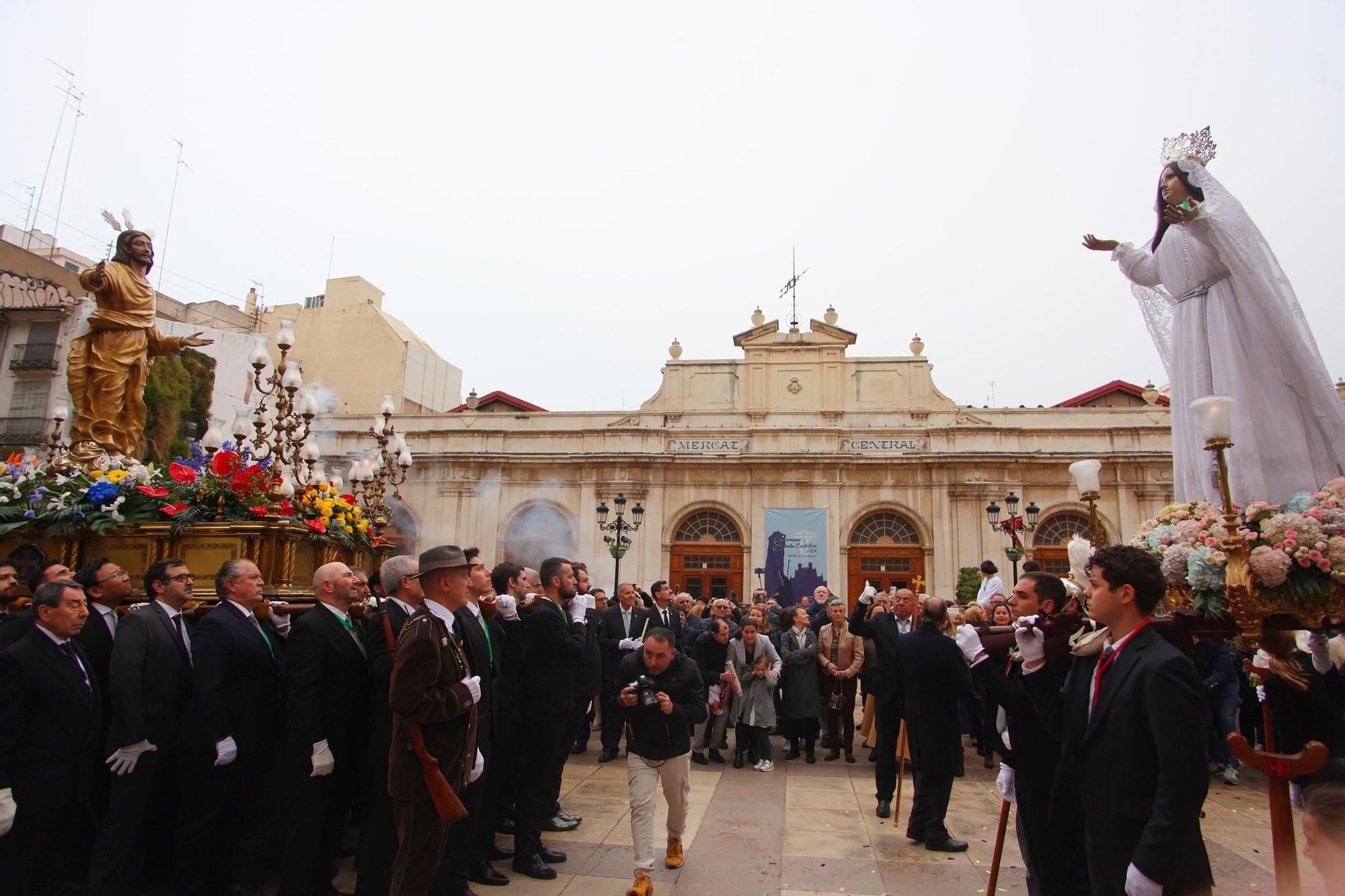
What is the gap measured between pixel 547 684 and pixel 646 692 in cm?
97

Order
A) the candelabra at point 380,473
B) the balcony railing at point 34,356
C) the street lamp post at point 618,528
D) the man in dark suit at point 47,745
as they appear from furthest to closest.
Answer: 1. the balcony railing at point 34,356
2. the street lamp post at point 618,528
3. the candelabra at point 380,473
4. the man in dark suit at point 47,745

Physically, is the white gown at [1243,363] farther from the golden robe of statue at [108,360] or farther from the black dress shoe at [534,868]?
the golden robe of statue at [108,360]

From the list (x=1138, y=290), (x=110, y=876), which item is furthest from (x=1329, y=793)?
(x=110, y=876)

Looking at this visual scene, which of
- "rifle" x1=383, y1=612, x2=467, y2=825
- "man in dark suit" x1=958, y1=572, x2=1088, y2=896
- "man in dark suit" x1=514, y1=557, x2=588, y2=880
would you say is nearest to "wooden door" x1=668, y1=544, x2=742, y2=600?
"man in dark suit" x1=514, y1=557, x2=588, y2=880

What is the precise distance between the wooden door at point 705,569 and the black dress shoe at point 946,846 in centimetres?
1937

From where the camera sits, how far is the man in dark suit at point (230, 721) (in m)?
4.97

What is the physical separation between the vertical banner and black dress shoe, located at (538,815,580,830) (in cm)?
1868

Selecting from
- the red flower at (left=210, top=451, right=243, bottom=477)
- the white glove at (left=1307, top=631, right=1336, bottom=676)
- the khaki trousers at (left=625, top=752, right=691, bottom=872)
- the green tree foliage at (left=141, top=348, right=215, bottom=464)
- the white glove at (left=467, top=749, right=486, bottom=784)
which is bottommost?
the khaki trousers at (left=625, top=752, right=691, bottom=872)

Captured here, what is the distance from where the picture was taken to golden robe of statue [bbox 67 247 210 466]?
7.50 meters

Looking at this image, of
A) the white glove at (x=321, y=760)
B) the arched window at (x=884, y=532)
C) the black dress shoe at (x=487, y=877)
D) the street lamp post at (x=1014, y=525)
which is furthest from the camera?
the arched window at (x=884, y=532)

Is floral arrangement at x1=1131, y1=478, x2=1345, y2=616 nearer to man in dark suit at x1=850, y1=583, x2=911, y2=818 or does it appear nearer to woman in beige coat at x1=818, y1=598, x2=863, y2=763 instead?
man in dark suit at x1=850, y1=583, x2=911, y2=818

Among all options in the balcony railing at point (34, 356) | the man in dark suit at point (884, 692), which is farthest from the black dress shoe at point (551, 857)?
the balcony railing at point (34, 356)

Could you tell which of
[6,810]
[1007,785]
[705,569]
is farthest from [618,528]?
[6,810]

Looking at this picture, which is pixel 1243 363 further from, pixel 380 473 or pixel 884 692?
pixel 380 473
